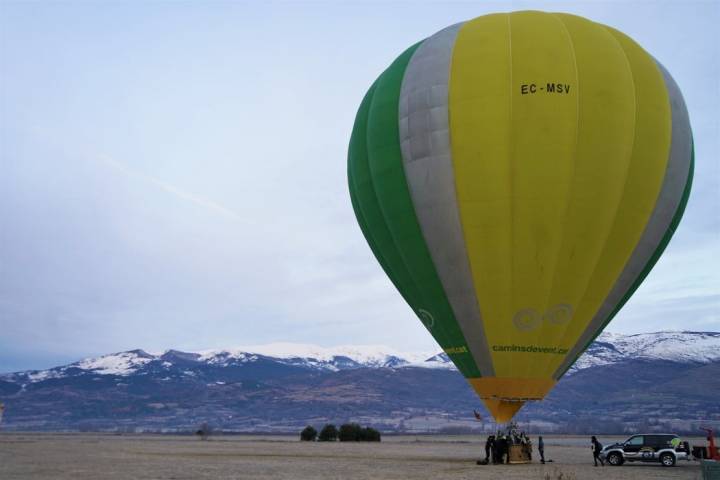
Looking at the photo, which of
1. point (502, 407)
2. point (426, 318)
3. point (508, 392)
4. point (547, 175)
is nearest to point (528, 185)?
point (547, 175)

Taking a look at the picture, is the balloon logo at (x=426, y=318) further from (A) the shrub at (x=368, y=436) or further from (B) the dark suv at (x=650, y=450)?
(A) the shrub at (x=368, y=436)

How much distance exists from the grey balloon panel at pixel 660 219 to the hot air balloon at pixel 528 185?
6 centimetres

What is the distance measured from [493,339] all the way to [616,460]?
1207cm

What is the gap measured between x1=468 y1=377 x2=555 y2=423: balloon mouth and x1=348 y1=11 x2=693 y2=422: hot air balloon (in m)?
0.04

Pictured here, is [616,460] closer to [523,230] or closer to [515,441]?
[515,441]

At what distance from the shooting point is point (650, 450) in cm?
3134

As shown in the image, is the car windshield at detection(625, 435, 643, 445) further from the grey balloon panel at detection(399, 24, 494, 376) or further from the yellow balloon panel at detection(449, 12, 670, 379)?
the grey balloon panel at detection(399, 24, 494, 376)

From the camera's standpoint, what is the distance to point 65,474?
2497 cm

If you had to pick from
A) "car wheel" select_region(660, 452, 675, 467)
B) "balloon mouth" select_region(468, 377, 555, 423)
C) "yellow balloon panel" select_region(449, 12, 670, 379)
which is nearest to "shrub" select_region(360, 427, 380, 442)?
"car wheel" select_region(660, 452, 675, 467)

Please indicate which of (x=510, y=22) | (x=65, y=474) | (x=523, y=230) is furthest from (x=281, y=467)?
(x=510, y=22)

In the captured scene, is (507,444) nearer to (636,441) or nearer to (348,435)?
(636,441)

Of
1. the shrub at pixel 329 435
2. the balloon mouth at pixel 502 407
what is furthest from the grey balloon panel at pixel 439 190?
the shrub at pixel 329 435

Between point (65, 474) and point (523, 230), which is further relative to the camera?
point (65, 474)

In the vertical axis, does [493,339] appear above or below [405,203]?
below
